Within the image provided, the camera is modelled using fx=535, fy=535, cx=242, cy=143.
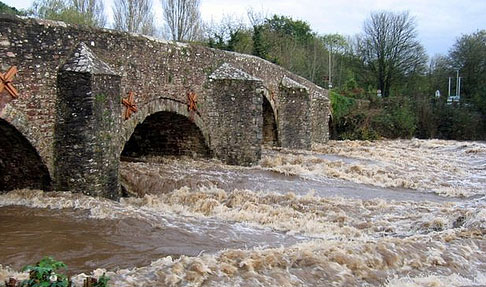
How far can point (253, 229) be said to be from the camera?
816 cm

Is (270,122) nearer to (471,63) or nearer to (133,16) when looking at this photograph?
(133,16)

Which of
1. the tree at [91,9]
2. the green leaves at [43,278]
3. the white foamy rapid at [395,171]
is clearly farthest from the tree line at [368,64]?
the green leaves at [43,278]

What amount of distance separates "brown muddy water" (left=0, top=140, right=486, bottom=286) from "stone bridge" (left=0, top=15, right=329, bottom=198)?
68 cm

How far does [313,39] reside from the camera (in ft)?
133

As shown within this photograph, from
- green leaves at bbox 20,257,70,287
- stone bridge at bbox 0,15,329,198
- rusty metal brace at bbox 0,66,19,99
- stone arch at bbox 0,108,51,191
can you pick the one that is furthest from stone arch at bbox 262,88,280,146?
green leaves at bbox 20,257,70,287

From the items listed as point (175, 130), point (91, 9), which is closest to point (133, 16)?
point (91, 9)

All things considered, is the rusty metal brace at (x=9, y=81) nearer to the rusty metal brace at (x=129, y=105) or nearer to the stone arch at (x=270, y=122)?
the rusty metal brace at (x=129, y=105)

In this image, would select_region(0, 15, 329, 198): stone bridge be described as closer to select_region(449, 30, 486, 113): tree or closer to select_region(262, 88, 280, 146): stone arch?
select_region(262, 88, 280, 146): stone arch

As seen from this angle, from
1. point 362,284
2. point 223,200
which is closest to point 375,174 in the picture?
point 223,200

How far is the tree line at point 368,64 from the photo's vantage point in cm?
2848

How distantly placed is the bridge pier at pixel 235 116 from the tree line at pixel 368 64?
11.6 meters

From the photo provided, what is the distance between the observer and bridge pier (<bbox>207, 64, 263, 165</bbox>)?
1492cm

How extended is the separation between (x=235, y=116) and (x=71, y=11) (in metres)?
11.6

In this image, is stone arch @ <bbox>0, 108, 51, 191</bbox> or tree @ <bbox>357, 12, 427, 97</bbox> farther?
tree @ <bbox>357, 12, 427, 97</bbox>
